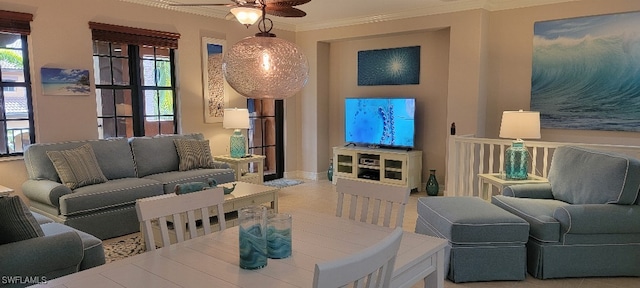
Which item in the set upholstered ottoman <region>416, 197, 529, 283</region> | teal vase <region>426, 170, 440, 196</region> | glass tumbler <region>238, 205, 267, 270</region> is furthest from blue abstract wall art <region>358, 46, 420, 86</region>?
glass tumbler <region>238, 205, 267, 270</region>

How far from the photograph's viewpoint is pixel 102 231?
13.6 feet

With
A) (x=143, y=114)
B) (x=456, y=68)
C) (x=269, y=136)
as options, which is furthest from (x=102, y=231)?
(x=456, y=68)

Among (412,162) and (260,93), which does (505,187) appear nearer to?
(412,162)

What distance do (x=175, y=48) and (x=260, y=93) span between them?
400 centimetres

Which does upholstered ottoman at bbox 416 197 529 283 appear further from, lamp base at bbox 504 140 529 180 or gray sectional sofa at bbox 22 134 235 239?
gray sectional sofa at bbox 22 134 235 239

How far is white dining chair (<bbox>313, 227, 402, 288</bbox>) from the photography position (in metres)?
1.11

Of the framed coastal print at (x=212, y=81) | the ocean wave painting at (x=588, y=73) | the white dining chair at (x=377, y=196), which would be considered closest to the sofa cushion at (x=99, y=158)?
the framed coastal print at (x=212, y=81)

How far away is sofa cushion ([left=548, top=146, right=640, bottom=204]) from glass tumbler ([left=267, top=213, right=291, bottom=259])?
2.68 m

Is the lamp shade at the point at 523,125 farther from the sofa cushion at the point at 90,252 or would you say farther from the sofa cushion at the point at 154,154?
the sofa cushion at the point at 154,154

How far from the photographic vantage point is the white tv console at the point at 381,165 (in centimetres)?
626

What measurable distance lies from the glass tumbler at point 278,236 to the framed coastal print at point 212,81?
4.62 meters

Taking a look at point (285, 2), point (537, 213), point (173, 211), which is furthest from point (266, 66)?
point (537, 213)

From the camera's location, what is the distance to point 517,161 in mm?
4230

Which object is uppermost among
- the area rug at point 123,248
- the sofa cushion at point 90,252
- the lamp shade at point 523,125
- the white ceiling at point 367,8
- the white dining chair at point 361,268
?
the white ceiling at point 367,8
